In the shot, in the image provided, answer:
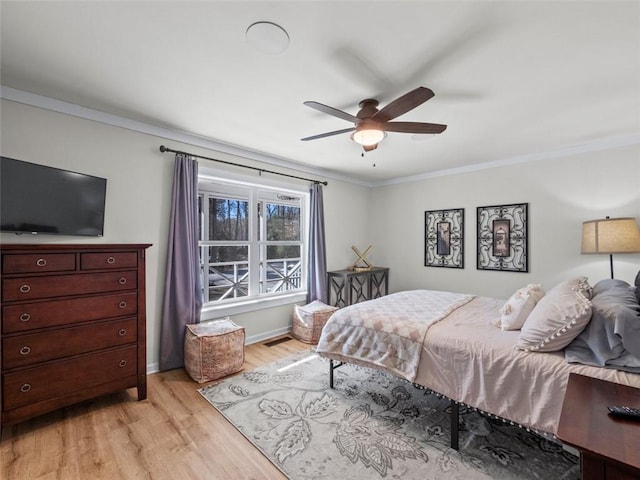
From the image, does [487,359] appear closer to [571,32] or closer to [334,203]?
[571,32]

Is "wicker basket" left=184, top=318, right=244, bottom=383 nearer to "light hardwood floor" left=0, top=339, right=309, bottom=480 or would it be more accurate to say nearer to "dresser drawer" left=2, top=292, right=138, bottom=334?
"light hardwood floor" left=0, top=339, right=309, bottom=480

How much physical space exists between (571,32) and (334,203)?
3.54 m

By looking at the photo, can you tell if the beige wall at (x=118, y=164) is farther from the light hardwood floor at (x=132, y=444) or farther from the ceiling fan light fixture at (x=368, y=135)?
the ceiling fan light fixture at (x=368, y=135)

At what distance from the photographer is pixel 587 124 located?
283cm

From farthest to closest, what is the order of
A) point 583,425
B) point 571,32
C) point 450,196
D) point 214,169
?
point 450,196 → point 214,169 → point 571,32 → point 583,425

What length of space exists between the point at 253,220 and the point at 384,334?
2.41m

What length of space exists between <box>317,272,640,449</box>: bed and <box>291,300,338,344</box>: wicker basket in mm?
1303

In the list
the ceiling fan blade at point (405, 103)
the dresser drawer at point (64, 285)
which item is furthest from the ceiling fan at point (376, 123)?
the dresser drawer at point (64, 285)

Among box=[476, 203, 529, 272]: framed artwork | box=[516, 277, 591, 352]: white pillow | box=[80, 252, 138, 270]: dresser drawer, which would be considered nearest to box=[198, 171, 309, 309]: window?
box=[80, 252, 138, 270]: dresser drawer

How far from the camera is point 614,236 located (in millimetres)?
2863

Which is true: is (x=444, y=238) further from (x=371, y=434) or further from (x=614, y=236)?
(x=371, y=434)

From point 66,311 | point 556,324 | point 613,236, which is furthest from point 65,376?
point 613,236

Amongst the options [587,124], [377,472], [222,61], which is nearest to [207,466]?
[377,472]

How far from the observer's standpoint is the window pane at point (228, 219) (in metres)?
3.64
